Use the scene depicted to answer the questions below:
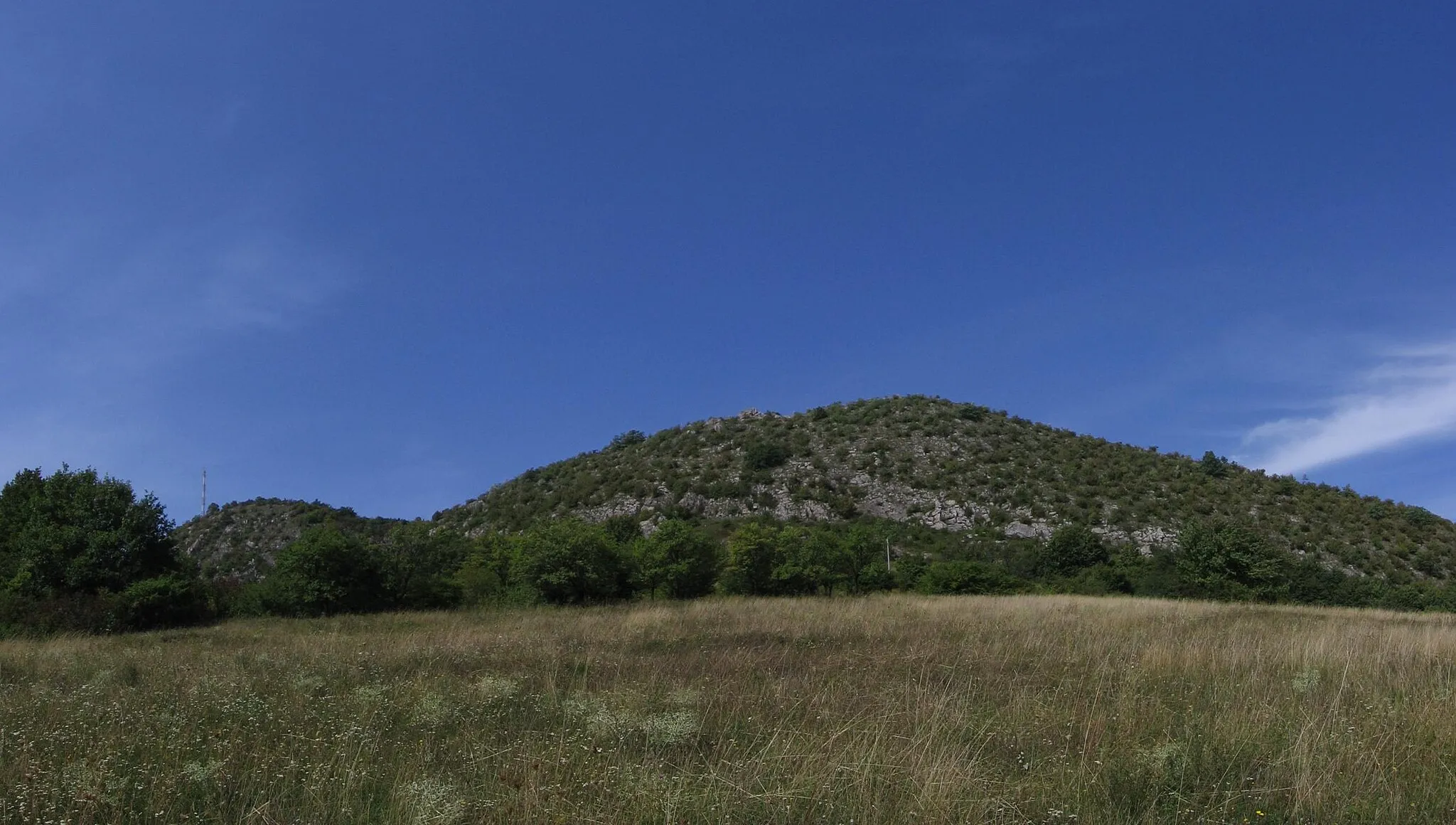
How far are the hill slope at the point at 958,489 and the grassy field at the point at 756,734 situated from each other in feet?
145

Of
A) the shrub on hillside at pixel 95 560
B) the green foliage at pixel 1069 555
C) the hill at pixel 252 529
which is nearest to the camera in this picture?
the shrub on hillside at pixel 95 560

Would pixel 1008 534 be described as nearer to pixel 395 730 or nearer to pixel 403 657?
pixel 403 657

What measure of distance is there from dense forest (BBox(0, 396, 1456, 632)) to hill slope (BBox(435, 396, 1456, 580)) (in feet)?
0.77

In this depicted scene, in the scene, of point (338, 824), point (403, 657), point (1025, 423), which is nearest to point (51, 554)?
point (403, 657)

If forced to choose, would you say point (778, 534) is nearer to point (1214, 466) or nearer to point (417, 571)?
point (417, 571)

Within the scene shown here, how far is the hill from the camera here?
6303cm

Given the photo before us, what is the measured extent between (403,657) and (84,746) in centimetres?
568

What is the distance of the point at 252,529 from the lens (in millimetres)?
68875

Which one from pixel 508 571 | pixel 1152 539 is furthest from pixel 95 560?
pixel 1152 539

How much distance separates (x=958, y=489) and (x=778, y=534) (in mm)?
27149

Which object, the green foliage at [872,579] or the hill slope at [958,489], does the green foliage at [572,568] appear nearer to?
the green foliage at [872,579]

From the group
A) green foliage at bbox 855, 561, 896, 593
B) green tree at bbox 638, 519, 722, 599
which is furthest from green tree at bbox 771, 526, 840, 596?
green tree at bbox 638, 519, 722, 599

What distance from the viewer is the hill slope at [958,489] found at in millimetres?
52656

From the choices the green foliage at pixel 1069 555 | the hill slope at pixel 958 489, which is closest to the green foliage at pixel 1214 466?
the hill slope at pixel 958 489
